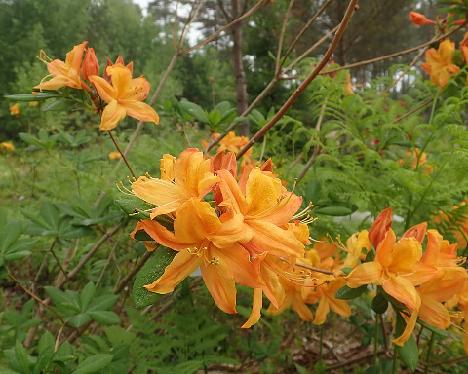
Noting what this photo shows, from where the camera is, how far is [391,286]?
2.69 ft

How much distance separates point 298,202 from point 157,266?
23 centimetres

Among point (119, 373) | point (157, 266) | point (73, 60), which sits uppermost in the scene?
point (73, 60)

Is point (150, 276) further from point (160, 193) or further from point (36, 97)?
point (36, 97)

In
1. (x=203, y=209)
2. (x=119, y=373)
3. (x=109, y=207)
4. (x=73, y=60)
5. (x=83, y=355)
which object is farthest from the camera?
(x=109, y=207)

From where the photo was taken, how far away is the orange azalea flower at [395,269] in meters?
0.82

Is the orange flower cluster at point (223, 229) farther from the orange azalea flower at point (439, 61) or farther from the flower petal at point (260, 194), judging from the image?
the orange azalea flower at point (439, 61)

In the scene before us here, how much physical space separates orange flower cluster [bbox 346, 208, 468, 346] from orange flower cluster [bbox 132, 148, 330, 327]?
0.73 feet

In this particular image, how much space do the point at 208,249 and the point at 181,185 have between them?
0.36 ft

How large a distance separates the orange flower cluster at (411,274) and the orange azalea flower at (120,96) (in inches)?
24.7

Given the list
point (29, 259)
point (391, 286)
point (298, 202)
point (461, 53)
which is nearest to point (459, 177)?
point (391, 286)

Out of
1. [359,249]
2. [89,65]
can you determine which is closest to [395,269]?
[359,249]

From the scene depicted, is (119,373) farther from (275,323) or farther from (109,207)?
(275,323)

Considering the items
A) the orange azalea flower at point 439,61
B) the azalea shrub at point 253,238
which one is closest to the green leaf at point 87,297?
the azalea shrub at point 253,238

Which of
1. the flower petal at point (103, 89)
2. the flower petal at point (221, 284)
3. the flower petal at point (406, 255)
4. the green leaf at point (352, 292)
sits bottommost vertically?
the green leaf at point (352, 292)
